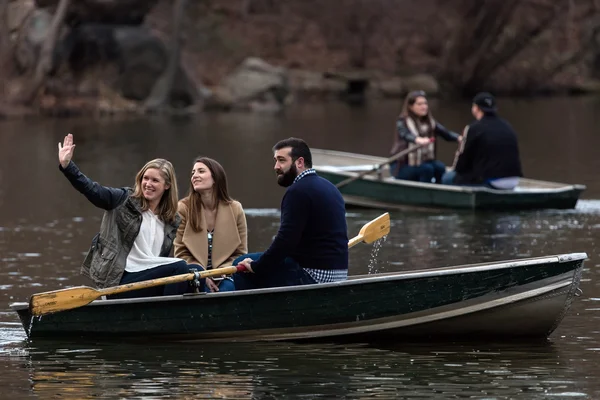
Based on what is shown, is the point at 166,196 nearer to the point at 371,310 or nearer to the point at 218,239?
the point at 218,239

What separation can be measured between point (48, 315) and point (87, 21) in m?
36.0

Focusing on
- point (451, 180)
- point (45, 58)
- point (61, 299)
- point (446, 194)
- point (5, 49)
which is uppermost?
point (5, 49)

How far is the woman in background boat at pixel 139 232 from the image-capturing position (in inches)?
394

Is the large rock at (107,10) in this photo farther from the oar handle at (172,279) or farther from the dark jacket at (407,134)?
the oar handle at (172,279)

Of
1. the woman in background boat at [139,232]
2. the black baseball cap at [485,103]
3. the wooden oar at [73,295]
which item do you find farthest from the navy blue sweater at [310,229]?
the black baseball cap at [485,103]

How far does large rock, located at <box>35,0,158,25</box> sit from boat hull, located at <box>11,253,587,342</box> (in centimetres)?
3476

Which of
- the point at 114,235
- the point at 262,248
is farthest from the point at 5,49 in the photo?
the point at 114,235

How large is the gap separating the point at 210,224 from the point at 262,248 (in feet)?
15.3

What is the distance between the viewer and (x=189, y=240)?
1048 cm

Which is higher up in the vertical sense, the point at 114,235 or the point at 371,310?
the point at 114,235

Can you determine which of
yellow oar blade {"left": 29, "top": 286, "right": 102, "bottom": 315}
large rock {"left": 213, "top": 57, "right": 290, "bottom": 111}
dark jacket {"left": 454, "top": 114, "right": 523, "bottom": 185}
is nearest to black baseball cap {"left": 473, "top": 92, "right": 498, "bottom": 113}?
dark jacket {"left": 454, "top": 114, "right": 523, "bottom": 185}

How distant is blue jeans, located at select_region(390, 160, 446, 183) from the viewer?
18.5 metres

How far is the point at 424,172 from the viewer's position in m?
18.6

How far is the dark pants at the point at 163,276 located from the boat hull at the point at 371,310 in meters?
0.19
